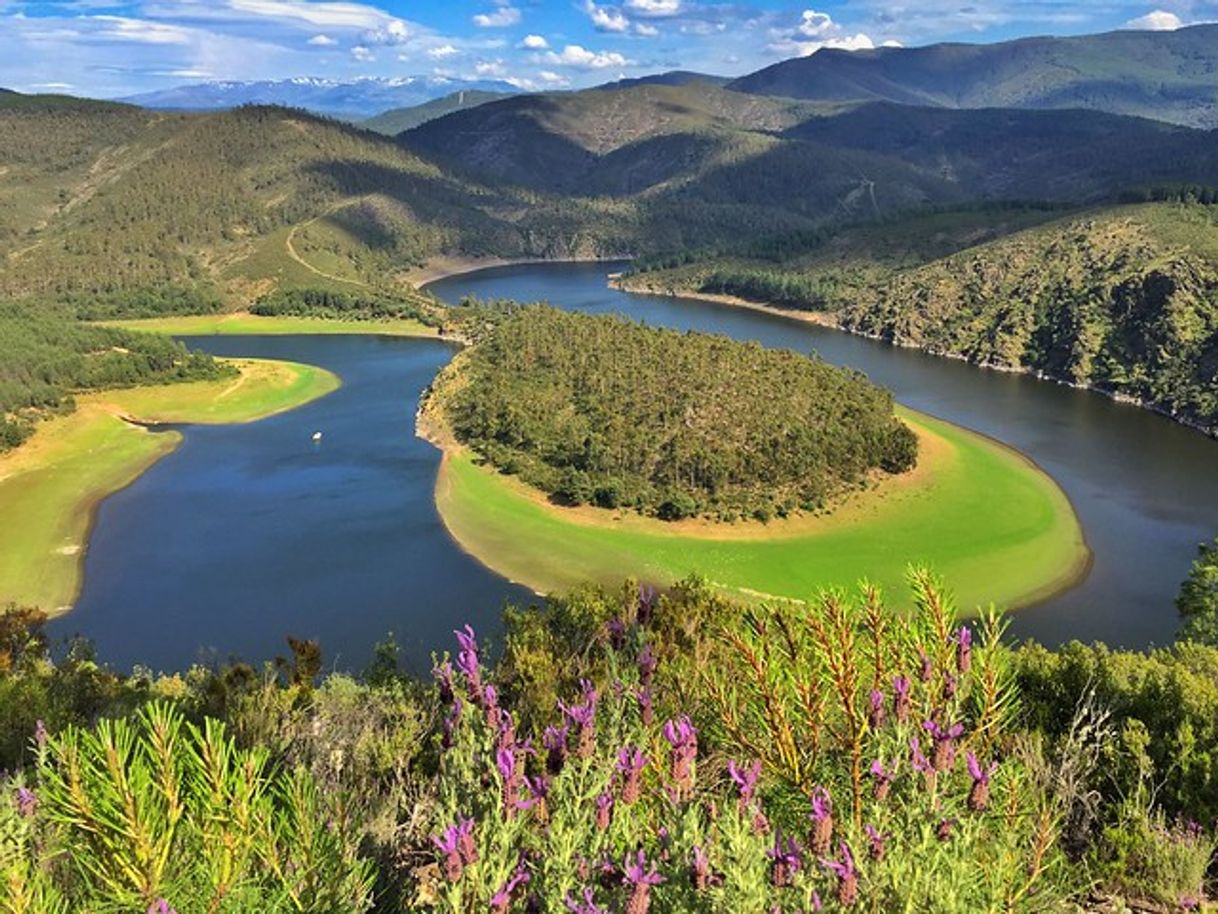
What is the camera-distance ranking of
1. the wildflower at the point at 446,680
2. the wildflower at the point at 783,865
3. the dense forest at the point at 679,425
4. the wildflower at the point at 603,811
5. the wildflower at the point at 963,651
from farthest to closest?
the dense forest at the point at 679,425, the wildflower at the point at 446,680, the wildflower at the point at 963,651, the wildflower at the point at 603,811, the wildflower at the point at 783,865

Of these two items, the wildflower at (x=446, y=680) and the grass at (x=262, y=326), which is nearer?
the wildflower at (x=446, y=680)

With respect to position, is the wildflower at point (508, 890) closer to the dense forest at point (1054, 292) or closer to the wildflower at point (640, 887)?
the wildflower at point (640, 887)

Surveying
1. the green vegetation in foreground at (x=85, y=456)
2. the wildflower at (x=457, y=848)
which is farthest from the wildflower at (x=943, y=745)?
the green vegetation in foreground at (x=85, y=456)

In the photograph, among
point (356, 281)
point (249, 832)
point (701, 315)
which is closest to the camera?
point (249, 832)

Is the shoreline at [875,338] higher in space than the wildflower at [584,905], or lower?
lower

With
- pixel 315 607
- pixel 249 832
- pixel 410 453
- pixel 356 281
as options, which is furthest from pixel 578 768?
pixel 356 281

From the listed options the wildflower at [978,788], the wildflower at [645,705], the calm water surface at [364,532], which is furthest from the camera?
the calm water surface at [364,532]

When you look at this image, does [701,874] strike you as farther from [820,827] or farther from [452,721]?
[452,721]

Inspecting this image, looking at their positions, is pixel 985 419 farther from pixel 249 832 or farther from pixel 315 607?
pixel 249 832
